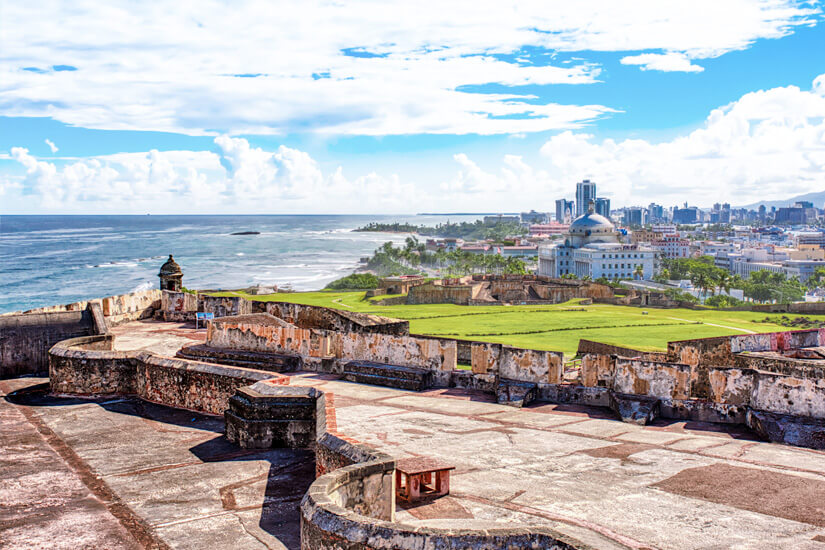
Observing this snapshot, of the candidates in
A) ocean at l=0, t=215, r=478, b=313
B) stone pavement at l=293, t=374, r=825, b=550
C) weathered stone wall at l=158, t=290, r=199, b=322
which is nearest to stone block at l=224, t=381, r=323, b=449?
stone pavement at l=293, t=374, r=825, b=550

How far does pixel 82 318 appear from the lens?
18.2m

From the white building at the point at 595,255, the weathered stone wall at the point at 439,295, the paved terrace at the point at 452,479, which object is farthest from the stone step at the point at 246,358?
the white building at the point at 595,255

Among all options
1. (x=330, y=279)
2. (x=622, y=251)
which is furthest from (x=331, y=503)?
(x=622, y=251)

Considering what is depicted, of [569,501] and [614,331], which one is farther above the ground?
[569,501]

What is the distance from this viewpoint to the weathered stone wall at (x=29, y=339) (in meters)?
15.9

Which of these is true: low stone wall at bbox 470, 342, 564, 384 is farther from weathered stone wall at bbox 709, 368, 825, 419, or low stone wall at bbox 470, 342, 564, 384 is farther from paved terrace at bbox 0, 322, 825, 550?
weathered stone wall at bbox 709, 368, 825, 419

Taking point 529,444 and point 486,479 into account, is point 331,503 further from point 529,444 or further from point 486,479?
point 529,444

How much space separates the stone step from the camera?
57.9ft

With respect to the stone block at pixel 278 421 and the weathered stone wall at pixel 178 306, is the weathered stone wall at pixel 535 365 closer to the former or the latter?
the stone block at pixel 278 421

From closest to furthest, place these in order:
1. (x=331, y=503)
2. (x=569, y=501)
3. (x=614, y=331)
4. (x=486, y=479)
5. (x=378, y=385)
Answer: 1. (x=331, y=503)
2. (x=569, y=501)
3. (x=486, y=479)
4. (x=378, y=385)
5. (x=614, y=331)

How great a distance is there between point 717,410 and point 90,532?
10799 mm

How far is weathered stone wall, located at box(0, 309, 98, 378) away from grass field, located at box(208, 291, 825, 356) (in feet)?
73.3

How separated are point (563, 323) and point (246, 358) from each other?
115ft

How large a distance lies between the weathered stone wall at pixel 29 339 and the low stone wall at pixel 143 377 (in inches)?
87.9
